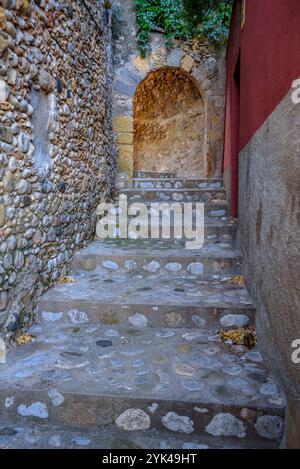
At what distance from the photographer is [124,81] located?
16.8 feet

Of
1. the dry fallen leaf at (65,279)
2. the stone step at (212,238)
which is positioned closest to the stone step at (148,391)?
the dry fallen leaf at (65,279)

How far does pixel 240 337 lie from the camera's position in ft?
6.61

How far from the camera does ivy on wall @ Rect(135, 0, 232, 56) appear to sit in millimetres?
4996

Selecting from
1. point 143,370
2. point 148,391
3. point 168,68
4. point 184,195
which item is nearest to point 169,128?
point 168,68

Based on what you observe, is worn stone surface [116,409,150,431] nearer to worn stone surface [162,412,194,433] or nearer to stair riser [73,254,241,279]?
worn stone surface [162,412,194,433]

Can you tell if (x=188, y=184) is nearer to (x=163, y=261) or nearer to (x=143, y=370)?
(x=163, y=261)

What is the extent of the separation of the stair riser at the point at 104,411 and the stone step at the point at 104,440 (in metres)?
0.02

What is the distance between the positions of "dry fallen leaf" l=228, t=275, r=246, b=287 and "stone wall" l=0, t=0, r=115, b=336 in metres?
1.39

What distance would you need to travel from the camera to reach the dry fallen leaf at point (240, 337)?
1.99 m

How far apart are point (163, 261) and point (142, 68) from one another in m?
3.55

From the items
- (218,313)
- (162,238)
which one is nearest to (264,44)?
(218,313)

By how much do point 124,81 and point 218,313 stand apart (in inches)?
163

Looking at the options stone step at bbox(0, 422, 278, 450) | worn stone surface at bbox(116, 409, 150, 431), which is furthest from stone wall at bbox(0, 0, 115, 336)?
worn stone surface at bbox(116, 409, 150, 431)

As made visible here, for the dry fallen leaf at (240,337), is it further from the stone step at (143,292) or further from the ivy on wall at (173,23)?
the ivy on wall at (173,23)
